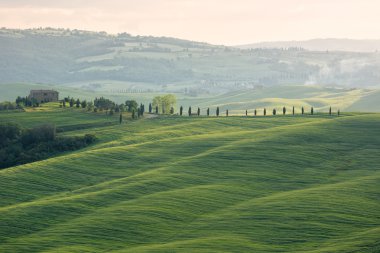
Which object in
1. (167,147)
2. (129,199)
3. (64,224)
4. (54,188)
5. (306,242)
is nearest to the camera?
(306,242)

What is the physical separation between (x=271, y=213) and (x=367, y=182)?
25.6 metres

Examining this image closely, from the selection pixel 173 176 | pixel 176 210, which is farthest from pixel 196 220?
pixel 173 176

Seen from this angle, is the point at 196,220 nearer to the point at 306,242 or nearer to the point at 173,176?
the point at 306,242

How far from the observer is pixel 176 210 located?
117750 millimetres

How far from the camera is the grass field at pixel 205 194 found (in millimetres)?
104688

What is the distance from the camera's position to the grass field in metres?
105

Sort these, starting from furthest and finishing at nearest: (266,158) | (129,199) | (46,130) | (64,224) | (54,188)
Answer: (46,130) → (266,158) → (54,188) → (129,199) → (64,224)

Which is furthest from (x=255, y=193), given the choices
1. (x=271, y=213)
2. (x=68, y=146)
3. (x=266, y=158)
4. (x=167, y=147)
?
(x=68, y=146)

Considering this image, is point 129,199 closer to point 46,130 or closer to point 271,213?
point 271,213

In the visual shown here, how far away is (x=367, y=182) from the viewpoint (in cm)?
13338

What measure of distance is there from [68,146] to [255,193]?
59.9 m

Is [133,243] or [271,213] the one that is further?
[271,213]

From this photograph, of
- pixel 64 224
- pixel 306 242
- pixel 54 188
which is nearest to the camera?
pixel 306 242

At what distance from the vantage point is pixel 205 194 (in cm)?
12731
